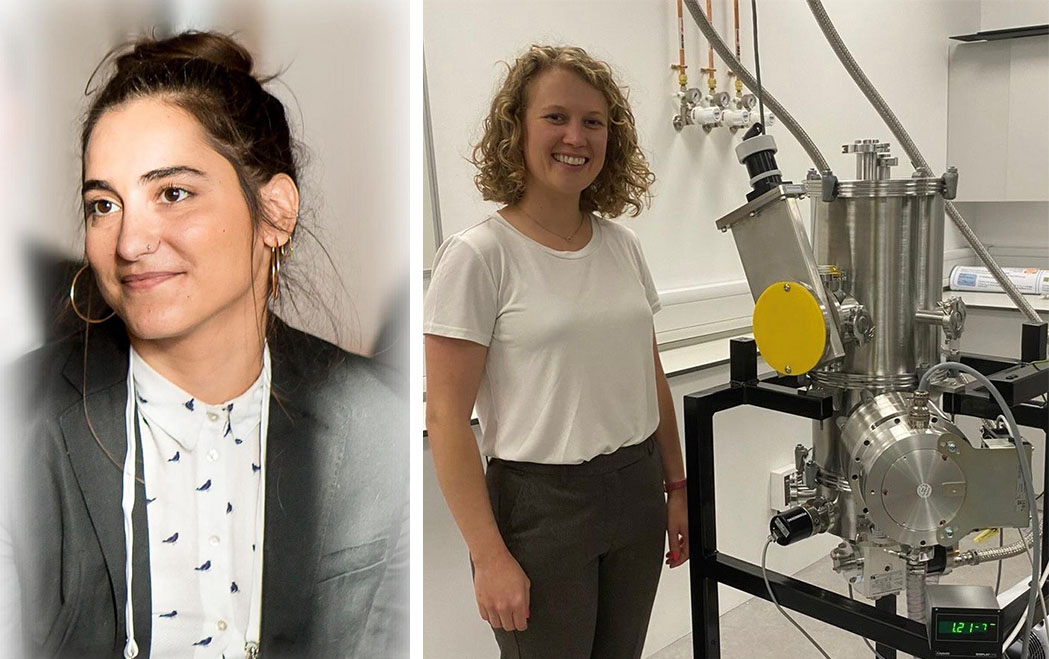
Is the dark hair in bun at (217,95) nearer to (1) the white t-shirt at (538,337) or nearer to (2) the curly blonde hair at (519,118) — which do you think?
(1) the white t-shirt at (538,337)

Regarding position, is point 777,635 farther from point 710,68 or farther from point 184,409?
point 184,409

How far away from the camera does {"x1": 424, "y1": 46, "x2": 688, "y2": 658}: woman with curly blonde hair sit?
4.49 ft

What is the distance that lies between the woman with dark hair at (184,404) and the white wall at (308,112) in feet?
0.07

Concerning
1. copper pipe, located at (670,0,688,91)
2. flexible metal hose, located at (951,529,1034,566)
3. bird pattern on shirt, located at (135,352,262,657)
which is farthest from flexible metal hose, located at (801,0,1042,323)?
copper pipe, located at (670,0,688,91)

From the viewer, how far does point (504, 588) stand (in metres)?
1.37

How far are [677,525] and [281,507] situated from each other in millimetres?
801

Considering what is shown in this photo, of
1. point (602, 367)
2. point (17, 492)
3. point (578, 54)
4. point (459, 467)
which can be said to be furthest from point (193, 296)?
point (578, 54)

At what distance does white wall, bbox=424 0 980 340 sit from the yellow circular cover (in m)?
0.91

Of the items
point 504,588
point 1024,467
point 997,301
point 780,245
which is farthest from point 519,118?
point 997,301

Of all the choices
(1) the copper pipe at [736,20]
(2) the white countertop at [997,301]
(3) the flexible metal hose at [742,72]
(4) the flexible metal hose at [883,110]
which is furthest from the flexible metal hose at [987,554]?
(2) the white countertop at [997,301]

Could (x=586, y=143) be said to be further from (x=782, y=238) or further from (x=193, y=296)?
(x=193, y=296)

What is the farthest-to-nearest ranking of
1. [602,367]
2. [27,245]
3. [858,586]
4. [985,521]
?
[602,367] → [858,586] → [985,521] → [27,245]

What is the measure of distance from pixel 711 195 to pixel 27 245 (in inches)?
83.3

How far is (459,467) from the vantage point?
1375 millimetres
